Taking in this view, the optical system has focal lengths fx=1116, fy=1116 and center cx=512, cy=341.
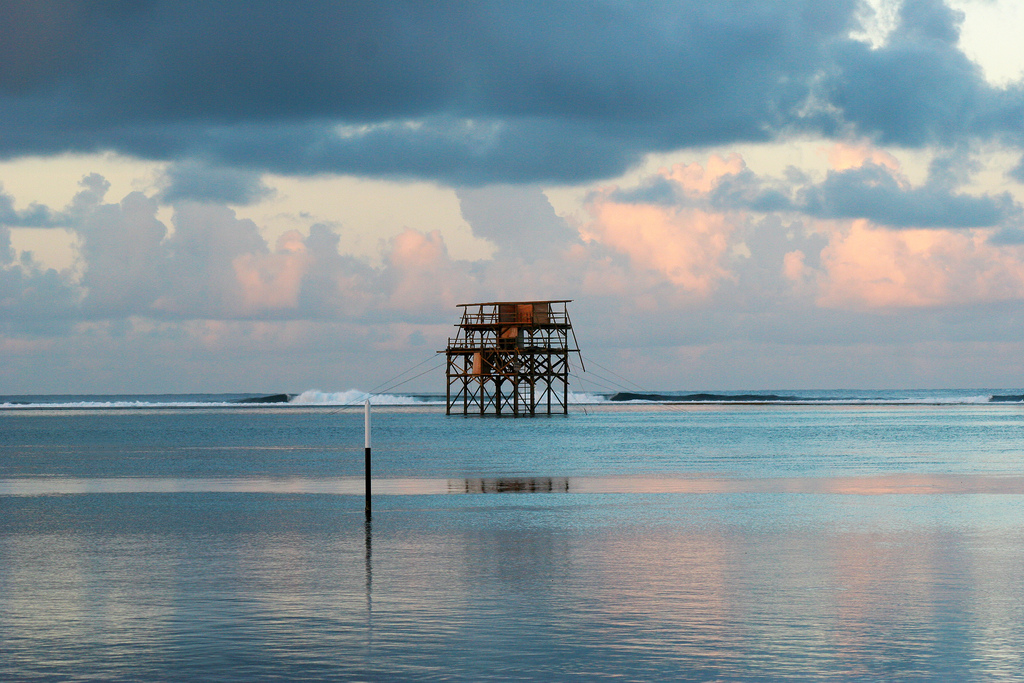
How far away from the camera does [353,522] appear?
804 inches

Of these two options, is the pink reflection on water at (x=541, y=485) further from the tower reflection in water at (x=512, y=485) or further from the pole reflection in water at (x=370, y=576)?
the pole reflection in water at (x=370, y=576)

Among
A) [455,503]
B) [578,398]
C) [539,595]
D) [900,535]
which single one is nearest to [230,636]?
[539,595]

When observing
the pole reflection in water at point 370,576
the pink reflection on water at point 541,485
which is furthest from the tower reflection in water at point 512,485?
the pole reflection in water at point 370,576

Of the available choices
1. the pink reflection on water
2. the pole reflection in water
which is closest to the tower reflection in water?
the pink reflection on water

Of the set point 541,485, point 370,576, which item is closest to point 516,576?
point 370,576

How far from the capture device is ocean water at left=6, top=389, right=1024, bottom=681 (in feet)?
33.2

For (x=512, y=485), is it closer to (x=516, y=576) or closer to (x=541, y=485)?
(x=541, y=485)

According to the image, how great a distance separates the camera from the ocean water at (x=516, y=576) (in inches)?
398

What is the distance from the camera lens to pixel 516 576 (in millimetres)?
14508

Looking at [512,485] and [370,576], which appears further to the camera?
[512,485]

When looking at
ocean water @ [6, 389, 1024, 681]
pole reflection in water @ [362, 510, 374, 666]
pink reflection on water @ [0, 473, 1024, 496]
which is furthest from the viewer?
pink reflection on water @ [0, 473, 1024, 496]

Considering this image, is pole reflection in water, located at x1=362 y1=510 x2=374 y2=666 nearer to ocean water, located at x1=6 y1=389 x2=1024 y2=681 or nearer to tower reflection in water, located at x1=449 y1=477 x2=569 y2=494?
ocean water, located at x1=6 y1=389 x2=1024 y2=681

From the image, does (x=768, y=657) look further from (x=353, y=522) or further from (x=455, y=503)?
(x=455, y=503)

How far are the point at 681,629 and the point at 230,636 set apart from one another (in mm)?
4500
